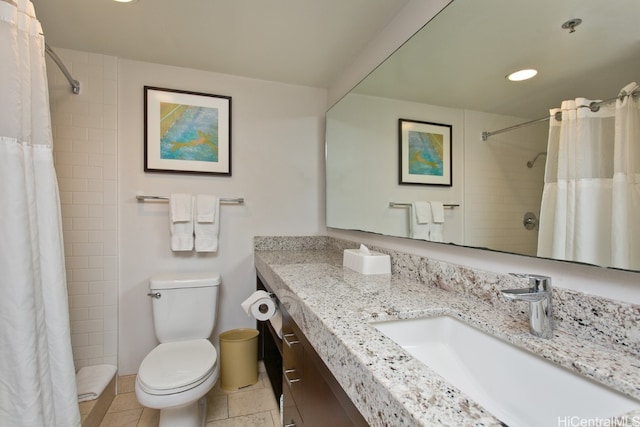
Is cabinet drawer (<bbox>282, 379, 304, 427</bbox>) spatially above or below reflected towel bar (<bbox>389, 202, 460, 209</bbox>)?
below

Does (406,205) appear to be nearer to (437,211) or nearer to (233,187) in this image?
(437,211)

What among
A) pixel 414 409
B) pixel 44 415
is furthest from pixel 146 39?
pixel 414 409

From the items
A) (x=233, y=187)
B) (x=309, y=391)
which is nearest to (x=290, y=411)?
(x=309, y=391)

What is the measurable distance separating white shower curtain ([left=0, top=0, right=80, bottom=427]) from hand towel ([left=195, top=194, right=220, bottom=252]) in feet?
2.83

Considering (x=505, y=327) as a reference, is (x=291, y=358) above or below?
below

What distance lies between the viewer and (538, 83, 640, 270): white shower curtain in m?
0.66

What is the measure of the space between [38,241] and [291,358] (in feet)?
3.47

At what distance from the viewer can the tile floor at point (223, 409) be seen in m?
1.67

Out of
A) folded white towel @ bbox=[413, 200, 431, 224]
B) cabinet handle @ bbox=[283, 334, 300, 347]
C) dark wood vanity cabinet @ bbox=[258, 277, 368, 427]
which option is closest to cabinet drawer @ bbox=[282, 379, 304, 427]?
dark wood vanity cabinet @ bbox=[258, 277, 368, 427]

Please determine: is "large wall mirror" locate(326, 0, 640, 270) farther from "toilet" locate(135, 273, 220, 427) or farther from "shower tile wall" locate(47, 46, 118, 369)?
"shower tile wall" locate(47, 46, 118, 369)

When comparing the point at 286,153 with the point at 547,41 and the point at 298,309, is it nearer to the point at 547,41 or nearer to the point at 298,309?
the point at 298,309

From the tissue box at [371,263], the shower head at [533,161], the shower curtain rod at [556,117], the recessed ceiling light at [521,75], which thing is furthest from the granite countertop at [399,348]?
the recessed ceiling light at [521,75]

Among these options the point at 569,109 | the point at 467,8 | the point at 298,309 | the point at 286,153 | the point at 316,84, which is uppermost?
the point at 316,84

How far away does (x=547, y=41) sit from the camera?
2.69 feet
